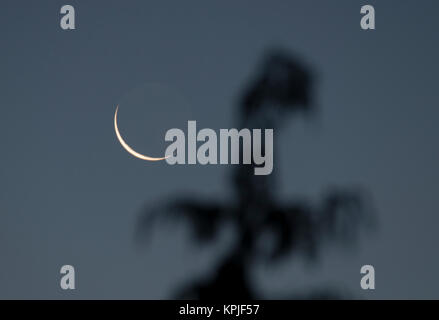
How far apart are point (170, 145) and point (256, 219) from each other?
912 mm

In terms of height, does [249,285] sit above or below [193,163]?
below

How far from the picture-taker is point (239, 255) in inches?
246
